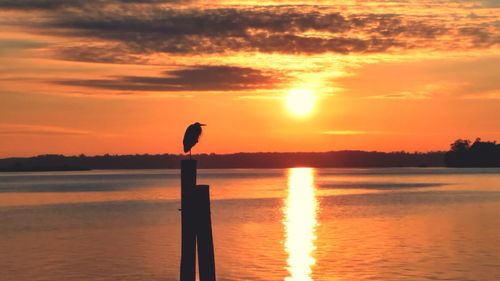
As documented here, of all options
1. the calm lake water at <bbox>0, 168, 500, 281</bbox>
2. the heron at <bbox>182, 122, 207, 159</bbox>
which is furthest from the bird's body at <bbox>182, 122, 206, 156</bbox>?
the calm lake water at <bbox>0, 168, 500, 281</bbox>

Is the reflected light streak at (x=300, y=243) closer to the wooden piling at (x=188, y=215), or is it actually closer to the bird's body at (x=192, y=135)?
the bird's body at (x=192, y=135)

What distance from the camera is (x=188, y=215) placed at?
18.7 metres

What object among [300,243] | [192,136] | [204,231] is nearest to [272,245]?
[300,243]

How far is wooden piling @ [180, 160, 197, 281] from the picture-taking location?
60.8ft

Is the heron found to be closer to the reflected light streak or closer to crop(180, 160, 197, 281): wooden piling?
crop(180, 160, 197, 281): wooden piling

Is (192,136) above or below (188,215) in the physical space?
above

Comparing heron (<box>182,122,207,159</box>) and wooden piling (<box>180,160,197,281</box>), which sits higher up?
heron (<box>182,122,207,159</box>)

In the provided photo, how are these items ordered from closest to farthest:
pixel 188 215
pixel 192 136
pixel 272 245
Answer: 1. pixel 188 215
2. pixel 192 136
3. pixel 272 245

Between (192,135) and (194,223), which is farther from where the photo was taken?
(192,135)

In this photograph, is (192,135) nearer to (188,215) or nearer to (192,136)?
(192,136)

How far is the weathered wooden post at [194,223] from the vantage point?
60.8 ft

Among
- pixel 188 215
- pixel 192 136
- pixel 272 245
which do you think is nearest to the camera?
pixel 188 215

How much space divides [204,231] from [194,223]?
0.31 meters

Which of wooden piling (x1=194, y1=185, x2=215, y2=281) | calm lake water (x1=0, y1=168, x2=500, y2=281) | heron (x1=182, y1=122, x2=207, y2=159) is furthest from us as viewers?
calm lake water (x1=0, y1=168, x2=500, y2=281)
